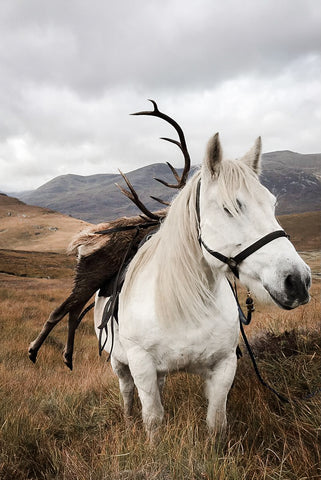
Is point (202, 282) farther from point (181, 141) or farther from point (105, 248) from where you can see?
point (181, 141)

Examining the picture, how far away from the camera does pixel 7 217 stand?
9138 cm

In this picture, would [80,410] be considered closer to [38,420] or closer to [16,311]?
[38,420]

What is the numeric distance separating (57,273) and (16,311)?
77.3 feet

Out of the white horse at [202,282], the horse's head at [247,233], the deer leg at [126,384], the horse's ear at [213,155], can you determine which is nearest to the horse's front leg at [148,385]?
the white horse at [202,282]

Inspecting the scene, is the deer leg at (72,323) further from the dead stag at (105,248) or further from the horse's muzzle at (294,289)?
the horse's muzzle at (294,289)

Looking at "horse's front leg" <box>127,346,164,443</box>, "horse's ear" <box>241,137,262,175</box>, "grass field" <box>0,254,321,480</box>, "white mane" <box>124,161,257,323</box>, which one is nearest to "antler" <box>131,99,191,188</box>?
"white mane" <box>124,161,257,323</box>

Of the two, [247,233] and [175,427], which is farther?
[175,427]

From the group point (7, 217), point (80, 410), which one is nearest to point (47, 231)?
point (7, 217)

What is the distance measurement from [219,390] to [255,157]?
161 centimetres

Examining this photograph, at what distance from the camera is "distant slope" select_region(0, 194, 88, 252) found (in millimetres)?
71438

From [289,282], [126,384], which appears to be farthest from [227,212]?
[126,384]

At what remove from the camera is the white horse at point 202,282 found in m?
1.77

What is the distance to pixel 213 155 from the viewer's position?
189cm

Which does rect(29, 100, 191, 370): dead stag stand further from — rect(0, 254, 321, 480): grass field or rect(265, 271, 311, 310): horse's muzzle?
rect(265, 271, 311, 310): horse's muzzle
